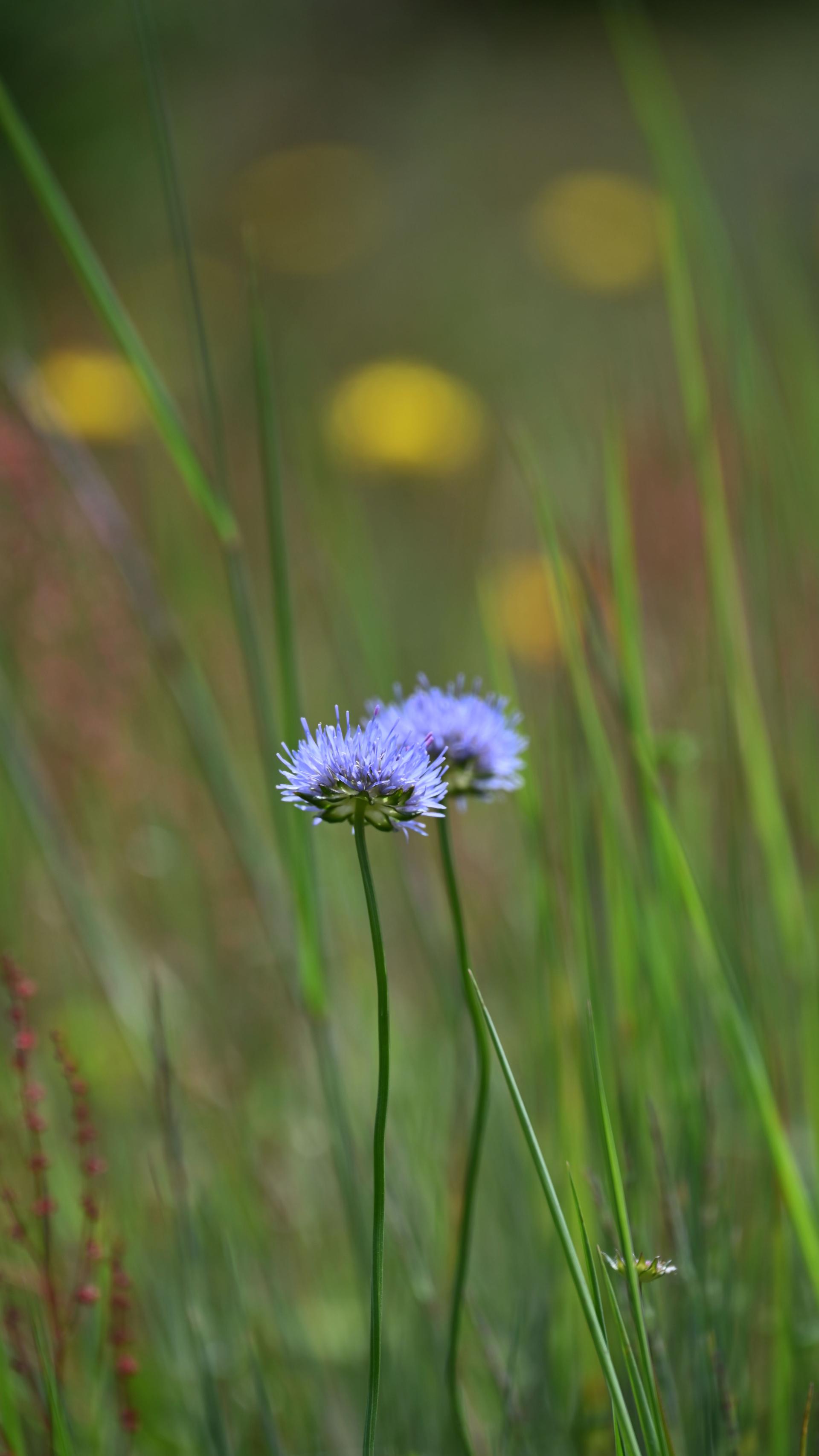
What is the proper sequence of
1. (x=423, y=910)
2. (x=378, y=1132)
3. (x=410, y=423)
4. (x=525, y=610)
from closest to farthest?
1. (x=378, y=1132)
2. (x=423, y=910)
3. (x=525, y=610)
4. (x=410, y=423)

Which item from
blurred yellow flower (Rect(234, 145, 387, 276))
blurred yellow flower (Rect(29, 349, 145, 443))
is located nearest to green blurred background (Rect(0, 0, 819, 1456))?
blurred yellow flower (Rect(29, 349, 145, 443))

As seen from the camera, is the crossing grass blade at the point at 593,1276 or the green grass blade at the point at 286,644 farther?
the green grass blade at the point at 286,644

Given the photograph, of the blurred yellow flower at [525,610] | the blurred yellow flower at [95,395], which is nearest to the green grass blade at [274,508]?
the blurred yellow flower at [525,610]

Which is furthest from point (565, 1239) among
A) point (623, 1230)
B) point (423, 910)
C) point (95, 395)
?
point (95, 395)

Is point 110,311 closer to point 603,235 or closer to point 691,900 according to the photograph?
point 691,900

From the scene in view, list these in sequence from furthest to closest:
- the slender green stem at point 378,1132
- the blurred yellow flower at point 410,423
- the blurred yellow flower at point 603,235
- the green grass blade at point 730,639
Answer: the blurred yellow flower at point 603,235 → the blurred yellow flower at point 410,423 → the green grass blade at point 730,639 → the slender green stem at point 378,1132

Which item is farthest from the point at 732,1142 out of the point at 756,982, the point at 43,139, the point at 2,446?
the point at 43,139

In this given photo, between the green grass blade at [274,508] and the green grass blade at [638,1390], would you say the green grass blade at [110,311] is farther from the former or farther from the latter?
the green grass blade at [638,1390]
